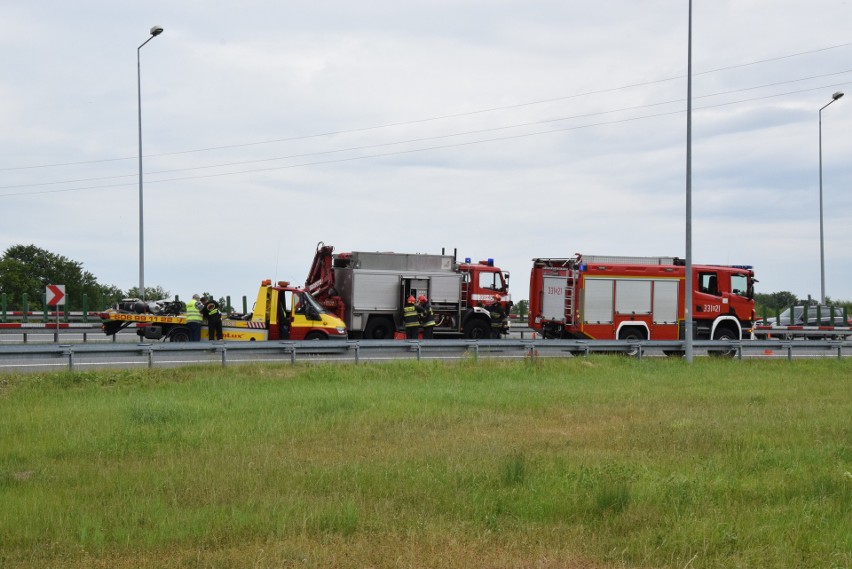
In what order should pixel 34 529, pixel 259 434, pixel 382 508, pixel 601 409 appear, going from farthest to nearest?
pixel 601 409 → pixel 259 434 → pixel 382 508 → pixel 34 529

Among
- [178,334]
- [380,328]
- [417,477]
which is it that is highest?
[380,328]

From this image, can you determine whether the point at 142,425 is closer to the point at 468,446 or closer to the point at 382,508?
the point at 468,446

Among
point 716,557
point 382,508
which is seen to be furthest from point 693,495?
point 382,508

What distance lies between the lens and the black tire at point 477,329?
3066 centimetres

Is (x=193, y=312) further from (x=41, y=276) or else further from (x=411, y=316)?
(x=41, y=276)

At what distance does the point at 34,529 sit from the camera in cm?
783

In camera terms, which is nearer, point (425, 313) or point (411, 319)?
point (411, 319)

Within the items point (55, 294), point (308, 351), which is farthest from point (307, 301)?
point (55, 294)

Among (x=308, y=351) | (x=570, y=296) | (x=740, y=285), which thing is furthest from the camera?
(x=740, y=285)

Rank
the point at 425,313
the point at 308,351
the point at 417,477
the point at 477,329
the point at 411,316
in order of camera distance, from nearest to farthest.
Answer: the point at 417,477 → the point at 308,351 → the point at 411,316 → the point at 425,313 → the point at 477,329

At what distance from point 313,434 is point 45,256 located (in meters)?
57.5

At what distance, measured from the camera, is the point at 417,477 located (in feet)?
32.2

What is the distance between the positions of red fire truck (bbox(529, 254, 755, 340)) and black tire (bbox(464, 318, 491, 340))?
242 cm

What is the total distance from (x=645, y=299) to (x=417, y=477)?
19.8 metres
